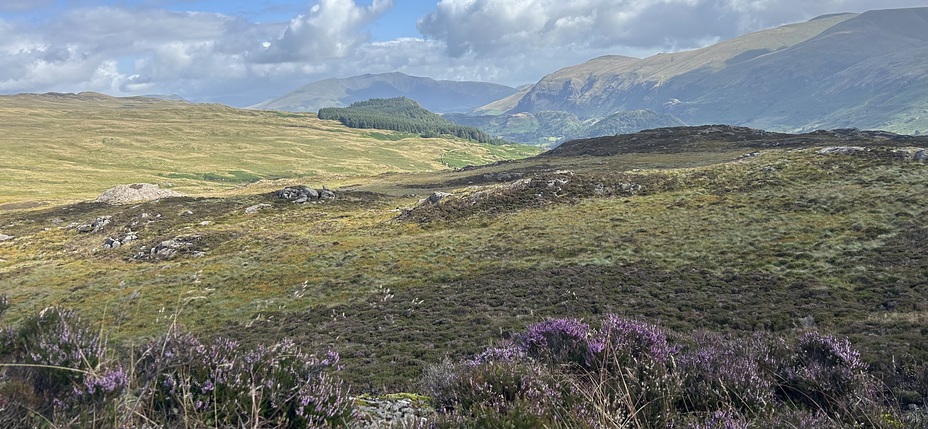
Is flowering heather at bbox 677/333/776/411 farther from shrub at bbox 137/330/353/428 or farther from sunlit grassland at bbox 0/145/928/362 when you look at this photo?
sunlit grassland at bbox 0/145/928/362

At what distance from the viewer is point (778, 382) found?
23.2 ft

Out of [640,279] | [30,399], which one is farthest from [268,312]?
[30,399]

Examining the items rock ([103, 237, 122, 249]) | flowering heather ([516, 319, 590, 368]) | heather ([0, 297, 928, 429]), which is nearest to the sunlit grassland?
rock ([103, 237, 122, 249])

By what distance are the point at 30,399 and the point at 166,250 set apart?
42911 mm

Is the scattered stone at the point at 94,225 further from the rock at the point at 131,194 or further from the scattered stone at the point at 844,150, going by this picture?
the scattered stone at the point at 844,150

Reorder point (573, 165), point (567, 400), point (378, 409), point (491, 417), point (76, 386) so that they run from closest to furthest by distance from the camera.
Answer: point (76, 386), point (491, 417), point (567, 400), point (378, 409), point (573, 165)

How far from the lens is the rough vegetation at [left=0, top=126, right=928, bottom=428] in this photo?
18.3 feet

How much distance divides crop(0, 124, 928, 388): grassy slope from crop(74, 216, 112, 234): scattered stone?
5.14ft

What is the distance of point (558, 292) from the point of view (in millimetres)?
23281

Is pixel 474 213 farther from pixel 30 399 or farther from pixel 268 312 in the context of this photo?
pixel 30 399

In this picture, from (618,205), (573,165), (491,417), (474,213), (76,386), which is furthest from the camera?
(573,165)

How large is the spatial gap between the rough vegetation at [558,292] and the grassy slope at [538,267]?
0.20 metres

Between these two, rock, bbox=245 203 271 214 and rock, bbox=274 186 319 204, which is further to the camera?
rock, bbox=274 186 319 204

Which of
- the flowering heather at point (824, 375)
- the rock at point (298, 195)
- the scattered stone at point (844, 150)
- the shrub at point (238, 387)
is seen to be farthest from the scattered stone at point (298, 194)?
the scattered stone at point (844, 150)
